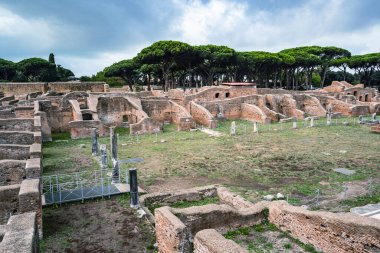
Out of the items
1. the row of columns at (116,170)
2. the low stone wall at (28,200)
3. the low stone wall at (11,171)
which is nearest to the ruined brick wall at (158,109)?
the row of columns at (116,170)

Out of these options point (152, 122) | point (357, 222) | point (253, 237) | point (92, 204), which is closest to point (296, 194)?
point (253, 237)

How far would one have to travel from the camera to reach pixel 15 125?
2023 cm

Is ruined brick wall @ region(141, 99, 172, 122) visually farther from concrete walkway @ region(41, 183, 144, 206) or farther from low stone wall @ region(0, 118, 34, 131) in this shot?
concrete walkway @ region(41, 183, 144, 206)

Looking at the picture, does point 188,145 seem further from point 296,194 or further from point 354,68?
point 354,68

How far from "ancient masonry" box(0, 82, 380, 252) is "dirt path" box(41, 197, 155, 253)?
69 cm

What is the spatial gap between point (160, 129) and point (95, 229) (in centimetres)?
1821

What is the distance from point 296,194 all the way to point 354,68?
57626 mm

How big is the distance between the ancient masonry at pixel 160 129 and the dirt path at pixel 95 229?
69cm

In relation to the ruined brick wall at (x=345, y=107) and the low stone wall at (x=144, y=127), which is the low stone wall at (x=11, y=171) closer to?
the low stone wall at (x=144, y=127)

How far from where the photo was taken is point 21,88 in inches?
1665

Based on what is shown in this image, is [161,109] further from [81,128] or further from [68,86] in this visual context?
[68,86]

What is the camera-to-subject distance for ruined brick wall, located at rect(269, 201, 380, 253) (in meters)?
7.05

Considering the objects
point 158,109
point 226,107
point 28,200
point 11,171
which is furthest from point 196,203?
point 226,107

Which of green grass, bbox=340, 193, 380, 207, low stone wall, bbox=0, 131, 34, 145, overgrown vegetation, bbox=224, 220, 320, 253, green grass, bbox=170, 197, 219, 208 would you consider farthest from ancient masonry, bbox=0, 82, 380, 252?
green grass, bbox=340, 193, 380, 207
